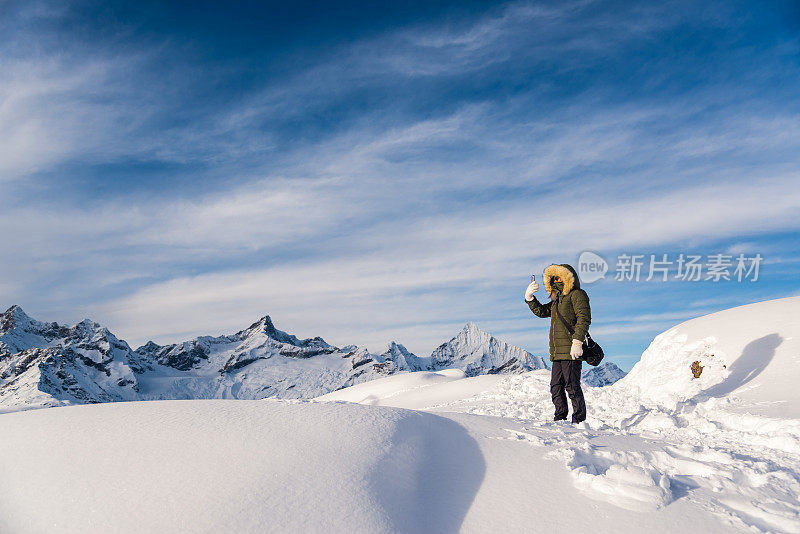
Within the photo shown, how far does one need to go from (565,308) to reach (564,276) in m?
0.47

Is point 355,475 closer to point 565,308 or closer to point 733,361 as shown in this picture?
point 565,308

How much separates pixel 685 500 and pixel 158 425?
4.08 m

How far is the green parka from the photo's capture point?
699cm

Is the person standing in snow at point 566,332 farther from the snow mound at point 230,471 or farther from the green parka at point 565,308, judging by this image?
the snow mound at point 230,471

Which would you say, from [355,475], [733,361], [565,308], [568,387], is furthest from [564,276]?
[733,361]

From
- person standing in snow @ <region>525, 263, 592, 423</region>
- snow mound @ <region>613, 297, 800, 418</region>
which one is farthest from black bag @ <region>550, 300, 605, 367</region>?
snow mound @ <region>613, 297, 800, 418</region>

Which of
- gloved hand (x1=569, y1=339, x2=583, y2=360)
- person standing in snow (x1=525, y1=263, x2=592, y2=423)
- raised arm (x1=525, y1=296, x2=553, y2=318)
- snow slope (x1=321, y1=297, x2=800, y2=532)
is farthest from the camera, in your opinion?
raised arm (x1=525, y1=296, x2=553, y2=318)

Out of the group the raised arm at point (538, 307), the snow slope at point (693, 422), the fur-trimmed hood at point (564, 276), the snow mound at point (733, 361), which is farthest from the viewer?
the snow mound at point (733, 361)

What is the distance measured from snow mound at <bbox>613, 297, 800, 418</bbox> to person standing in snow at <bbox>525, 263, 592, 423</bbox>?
2905 mm

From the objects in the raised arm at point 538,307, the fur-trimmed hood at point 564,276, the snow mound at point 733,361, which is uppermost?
the fur-trimmed hood at point 564,276

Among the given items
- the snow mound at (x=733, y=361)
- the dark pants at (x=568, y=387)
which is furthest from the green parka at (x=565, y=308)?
the snow mound at (x=733, y=361)

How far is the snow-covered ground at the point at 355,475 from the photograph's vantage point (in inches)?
121

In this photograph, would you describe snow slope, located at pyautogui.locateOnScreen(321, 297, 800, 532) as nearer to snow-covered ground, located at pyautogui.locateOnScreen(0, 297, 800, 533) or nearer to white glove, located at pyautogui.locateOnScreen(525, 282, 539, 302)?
snow-covered ground, located at pyautogui.locateOnScreen(0, 297, 800, 533)

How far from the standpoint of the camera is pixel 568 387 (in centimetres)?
707
